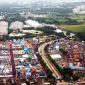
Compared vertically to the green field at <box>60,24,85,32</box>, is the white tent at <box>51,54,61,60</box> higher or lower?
higher

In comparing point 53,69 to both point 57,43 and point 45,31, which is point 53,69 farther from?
point 45,31

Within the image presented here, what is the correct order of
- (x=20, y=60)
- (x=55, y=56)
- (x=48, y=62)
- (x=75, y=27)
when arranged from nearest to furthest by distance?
(x=48, y=62)
(x=20, y=60)
(x=55, y=56)
(x=75, y=27)

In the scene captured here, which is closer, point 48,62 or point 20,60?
point 48,62

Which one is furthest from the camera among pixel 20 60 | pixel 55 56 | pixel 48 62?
pixel 55 56

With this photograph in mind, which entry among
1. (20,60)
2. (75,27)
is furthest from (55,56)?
(75,27)

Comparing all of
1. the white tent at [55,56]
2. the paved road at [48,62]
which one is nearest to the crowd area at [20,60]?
the paved road at [48,62]

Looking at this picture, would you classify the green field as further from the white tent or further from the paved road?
the white tent

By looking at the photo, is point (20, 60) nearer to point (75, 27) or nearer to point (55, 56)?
point (55, 56)

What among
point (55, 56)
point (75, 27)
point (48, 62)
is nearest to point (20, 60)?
point (48, 62)

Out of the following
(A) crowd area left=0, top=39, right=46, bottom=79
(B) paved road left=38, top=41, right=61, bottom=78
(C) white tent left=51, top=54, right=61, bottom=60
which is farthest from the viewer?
(C) white tent left=51, top=54, right=61, bottom=60

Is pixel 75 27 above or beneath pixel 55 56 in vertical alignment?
beneath

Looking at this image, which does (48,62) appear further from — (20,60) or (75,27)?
(75,27)

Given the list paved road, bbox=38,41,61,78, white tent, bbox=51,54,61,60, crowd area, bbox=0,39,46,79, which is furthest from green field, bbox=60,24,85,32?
white tent, bbox=51,54,61,60
